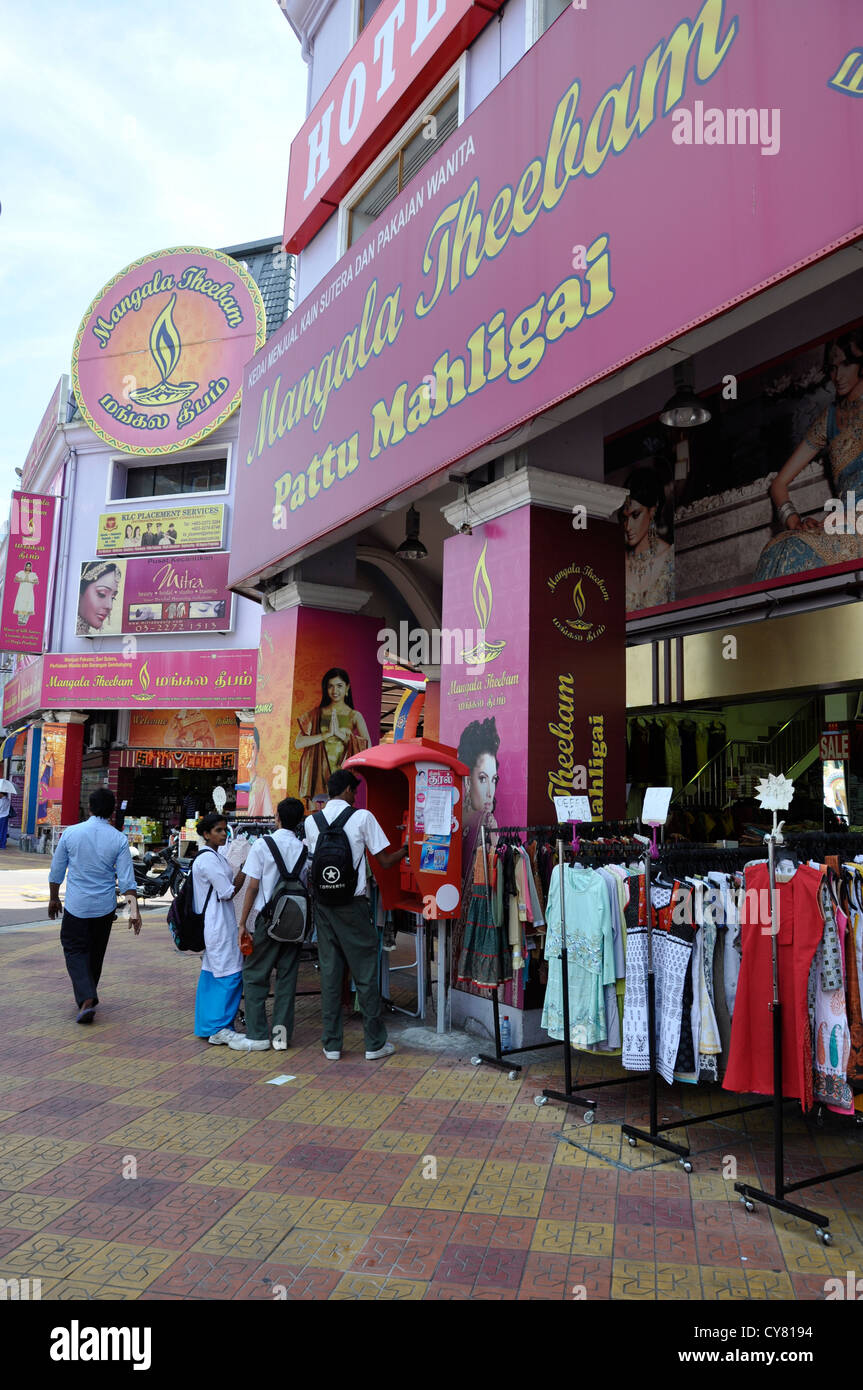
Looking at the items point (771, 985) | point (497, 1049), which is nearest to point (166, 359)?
point (497, 1049)

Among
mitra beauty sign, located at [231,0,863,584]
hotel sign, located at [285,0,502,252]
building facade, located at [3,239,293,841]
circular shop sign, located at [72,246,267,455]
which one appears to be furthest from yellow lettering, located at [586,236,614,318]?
circular shop sign, located at [72,246,267,455]

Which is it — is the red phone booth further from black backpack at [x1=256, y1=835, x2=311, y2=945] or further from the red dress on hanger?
the red dress on hanger

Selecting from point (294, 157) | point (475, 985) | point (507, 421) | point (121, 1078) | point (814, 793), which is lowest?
point (121, 1078)

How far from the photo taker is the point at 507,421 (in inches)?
245

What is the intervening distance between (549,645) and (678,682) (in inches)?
130

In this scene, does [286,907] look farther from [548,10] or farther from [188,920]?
[548,10]

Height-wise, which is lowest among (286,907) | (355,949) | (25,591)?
(355,949)

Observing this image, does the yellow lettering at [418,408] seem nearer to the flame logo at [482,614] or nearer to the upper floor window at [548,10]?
the flame logo at [482,614]

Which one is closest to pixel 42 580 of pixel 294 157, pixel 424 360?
pixel 294 157

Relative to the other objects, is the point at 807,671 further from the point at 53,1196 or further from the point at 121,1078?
the point at 53,1196

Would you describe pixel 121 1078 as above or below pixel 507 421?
below

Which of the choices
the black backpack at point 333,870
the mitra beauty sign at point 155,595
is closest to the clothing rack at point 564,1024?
the black backpack at point 333,870

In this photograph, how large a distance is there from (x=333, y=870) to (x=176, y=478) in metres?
20.6

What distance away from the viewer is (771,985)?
4.17 m
